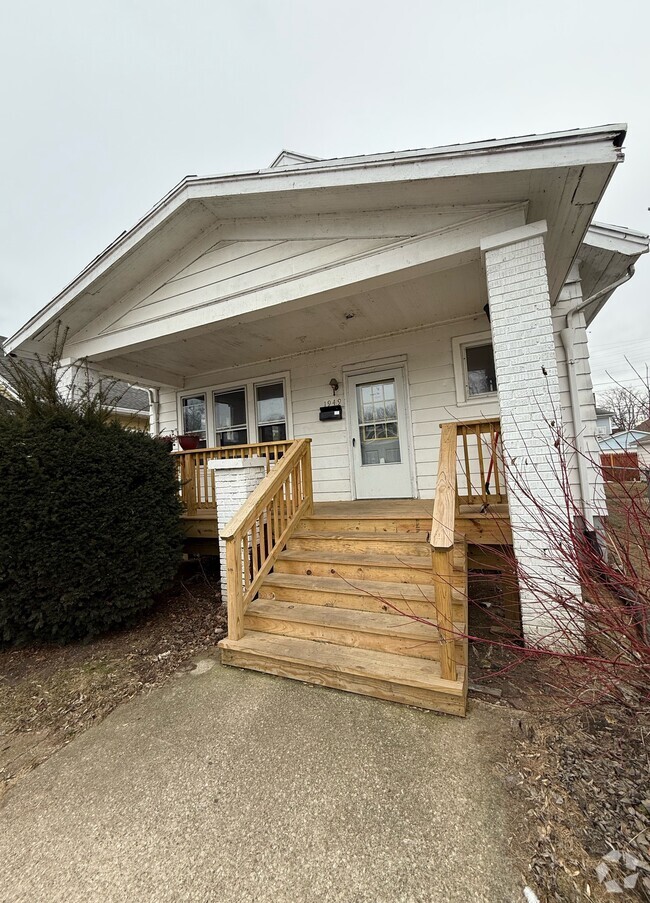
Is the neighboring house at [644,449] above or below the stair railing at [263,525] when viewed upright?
above

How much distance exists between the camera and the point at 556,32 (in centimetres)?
512

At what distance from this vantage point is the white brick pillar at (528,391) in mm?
2803

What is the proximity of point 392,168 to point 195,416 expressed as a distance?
5148 mm

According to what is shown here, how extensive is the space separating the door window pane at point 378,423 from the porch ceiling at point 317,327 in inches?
30.9

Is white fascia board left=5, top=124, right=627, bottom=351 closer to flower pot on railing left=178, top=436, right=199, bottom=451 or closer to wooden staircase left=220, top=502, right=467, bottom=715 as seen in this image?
flower pot on railing left=178, top=436, right=199, bottom=451

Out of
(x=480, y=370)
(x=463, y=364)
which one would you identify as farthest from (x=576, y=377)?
(x=463, y=364)

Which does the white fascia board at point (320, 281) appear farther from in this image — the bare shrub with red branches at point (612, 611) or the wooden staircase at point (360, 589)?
the bare shrub with red branches at point (612, 611)

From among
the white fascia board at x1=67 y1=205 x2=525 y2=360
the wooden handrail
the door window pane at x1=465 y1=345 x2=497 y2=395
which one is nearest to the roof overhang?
the door window pane at x1=465 y1=345 x2=497 y2=395

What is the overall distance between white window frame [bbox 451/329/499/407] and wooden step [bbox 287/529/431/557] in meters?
2.14

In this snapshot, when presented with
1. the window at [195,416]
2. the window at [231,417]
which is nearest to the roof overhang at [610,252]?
the window at [231,417]

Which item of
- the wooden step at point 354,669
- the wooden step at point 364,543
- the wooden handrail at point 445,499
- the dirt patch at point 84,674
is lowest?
the dirt patch at point 84,674

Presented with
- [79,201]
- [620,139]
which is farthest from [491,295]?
[79,201]

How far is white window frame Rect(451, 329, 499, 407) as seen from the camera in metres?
4.78

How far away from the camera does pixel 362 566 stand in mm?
3248
